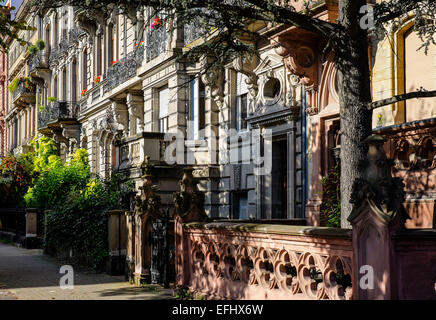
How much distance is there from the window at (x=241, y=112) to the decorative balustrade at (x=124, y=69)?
596 cm

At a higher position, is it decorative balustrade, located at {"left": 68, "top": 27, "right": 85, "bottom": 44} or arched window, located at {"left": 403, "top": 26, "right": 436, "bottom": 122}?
decorative balustrade, located at {"left": 68, "top": 27, "right": 85, "bottom": 44}

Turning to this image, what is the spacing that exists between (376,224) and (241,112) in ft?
44.8

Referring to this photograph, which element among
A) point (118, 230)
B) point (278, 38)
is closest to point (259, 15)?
point (278, 38)

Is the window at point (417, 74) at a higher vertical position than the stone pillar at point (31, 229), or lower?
higher

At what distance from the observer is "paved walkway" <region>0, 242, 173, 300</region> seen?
Answer: 35.6ft

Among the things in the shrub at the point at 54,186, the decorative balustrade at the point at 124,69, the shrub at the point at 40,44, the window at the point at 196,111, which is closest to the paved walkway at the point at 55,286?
the window at the point at 196,111

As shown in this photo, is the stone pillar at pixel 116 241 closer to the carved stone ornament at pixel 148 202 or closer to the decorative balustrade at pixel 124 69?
the carved stone ornament at pixel 148 202

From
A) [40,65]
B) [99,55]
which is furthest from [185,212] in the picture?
[40,65]

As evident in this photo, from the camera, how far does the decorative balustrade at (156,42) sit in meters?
21.8

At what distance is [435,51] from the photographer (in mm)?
11844

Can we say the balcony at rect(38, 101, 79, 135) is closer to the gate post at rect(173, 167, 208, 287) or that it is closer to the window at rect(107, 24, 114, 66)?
the window at rect(107, 24, 114, 66)

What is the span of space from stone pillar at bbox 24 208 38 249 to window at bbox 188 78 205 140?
6.72 metres

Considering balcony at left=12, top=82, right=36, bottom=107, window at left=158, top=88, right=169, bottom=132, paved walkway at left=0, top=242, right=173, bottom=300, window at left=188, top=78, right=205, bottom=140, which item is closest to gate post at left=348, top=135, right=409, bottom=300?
paved walkway at left=0, top=242, right=173, bottom=300

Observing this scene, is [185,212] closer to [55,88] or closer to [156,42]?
[156,42]
